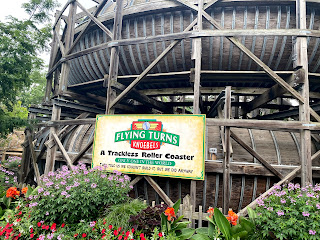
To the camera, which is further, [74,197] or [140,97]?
[140,97]

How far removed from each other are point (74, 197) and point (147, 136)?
7.31ft

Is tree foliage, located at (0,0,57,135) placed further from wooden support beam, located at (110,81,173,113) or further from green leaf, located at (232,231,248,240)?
green leaf, located at (232,231,248,240)

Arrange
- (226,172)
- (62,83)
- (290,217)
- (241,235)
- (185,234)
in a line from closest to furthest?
(290,217), (241,235), (185,234), (226,172), (62,83)

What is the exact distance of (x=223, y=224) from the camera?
3852 mm

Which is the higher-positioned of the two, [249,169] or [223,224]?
[249,169]

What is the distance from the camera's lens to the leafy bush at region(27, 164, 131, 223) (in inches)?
166

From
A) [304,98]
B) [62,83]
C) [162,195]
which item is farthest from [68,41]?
[304,98]

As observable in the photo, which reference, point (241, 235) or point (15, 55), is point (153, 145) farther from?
point (15, 55)

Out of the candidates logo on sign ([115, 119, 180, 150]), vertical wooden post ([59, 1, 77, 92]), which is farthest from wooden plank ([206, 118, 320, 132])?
vertical wooden post ([59, 1, 77, 92])

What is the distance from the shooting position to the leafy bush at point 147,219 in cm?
393

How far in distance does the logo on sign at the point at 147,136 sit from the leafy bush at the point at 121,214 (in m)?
1.55

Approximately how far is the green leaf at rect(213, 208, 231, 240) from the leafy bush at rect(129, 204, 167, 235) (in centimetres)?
113

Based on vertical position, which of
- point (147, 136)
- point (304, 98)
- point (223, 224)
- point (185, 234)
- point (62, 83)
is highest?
point (62, 83)

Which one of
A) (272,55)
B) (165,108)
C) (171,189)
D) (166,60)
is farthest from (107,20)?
(171,189)
